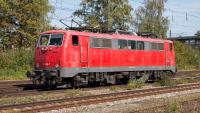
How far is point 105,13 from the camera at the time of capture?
48250mm

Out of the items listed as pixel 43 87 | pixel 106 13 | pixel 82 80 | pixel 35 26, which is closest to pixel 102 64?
pixel 82 80

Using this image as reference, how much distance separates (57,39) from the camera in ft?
73.7

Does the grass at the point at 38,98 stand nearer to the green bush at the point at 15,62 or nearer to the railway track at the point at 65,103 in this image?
the railway track at the point at 65,103

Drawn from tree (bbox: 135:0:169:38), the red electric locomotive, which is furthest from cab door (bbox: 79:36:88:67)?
tree (bbox: 135:0:169:38)

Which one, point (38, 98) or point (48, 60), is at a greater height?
point (48, 60)

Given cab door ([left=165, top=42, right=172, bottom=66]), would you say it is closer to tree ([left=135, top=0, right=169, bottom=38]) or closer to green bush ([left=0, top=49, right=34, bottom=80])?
green bush ([left=0, top=49, right=34, bottom=80])

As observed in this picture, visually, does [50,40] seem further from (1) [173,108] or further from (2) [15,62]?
(2) [15,62]

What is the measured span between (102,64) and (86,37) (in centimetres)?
206

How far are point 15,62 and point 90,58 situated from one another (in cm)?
1190

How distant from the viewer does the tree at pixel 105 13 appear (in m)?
49.0

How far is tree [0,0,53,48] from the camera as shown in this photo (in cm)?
4341

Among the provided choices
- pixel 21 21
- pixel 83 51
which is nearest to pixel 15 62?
pixel 21 21

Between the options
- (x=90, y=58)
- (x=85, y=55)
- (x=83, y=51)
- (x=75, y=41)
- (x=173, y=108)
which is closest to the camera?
(x=173, y=108)

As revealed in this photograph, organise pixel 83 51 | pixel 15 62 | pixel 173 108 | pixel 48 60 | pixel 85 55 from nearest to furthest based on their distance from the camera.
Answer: pixel 173 108 < pixel 48 60 < pixel 83 51 < pixel 85 55 < pixel 15 62
